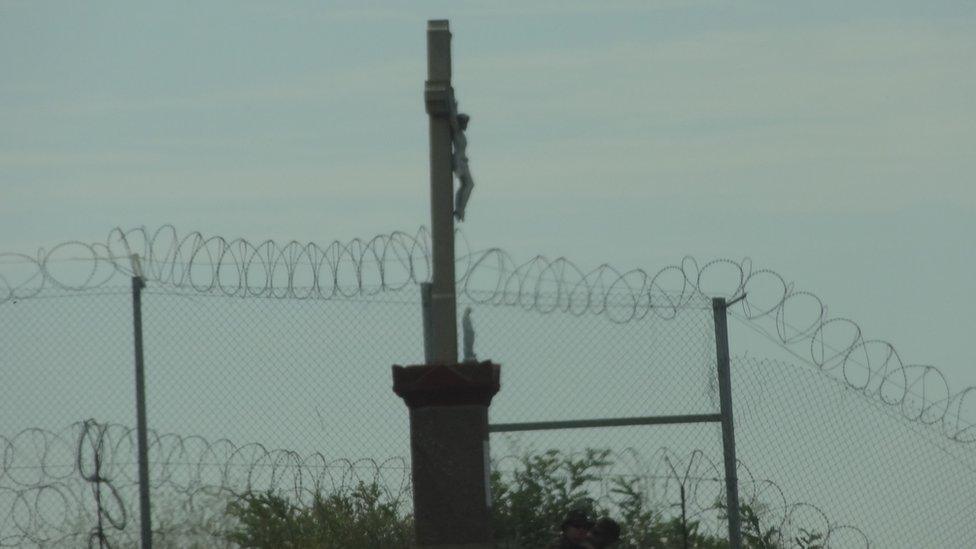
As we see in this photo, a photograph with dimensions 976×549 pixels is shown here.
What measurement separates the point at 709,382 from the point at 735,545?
2.93 feet

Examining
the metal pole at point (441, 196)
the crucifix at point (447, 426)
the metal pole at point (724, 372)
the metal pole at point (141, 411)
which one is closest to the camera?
the metal pole at point (141, 411)

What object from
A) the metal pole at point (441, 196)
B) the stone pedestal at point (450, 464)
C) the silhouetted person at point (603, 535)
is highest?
the metal pole at point (441, 196)

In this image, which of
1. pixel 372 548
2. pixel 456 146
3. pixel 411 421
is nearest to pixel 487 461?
pixel 411 421

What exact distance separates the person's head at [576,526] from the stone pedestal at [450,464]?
469 mm

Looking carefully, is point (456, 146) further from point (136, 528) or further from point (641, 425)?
point (136, 528)

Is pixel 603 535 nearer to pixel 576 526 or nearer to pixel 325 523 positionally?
pixel 576 526

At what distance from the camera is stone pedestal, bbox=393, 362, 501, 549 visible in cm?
819

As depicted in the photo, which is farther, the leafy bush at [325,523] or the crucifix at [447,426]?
the leafy bush at [325,523]

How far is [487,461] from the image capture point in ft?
27.2

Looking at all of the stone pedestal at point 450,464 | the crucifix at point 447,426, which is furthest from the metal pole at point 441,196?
the stone pedestal at point 450,464

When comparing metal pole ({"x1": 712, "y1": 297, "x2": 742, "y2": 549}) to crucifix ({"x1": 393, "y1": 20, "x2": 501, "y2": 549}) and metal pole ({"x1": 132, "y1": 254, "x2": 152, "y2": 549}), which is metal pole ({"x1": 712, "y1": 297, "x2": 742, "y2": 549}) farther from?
metal pole ({"x1": 132, "y1": 254, "x2": 152, "y2": 549})

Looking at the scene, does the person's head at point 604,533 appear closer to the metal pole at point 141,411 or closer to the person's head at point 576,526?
the person's head at point 576,526

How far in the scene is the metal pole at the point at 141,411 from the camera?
7785 millimetres

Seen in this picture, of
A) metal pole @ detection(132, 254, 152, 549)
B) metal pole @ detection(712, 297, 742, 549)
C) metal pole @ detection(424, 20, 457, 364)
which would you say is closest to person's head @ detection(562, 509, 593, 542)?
metal pole @ detection(712, 297, 742, 549)
